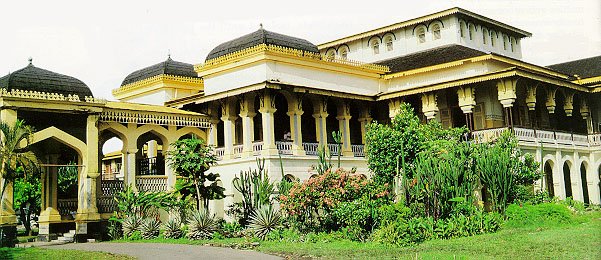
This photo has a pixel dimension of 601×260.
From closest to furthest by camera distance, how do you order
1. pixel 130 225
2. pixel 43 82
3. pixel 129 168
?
pixel 130 225
pixel 43 82
pixel 129 168

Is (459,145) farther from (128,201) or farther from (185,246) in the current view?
(128,201)

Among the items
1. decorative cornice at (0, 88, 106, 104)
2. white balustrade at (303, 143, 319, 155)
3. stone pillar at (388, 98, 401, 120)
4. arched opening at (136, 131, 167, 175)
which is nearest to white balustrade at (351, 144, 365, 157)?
stone pillar at (388, 98, 401, 120)

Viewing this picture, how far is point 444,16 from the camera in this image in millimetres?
30609

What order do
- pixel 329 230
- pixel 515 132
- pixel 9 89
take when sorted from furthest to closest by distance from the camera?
pixel 515 132 → pixel 9 89 → pixel 329 230

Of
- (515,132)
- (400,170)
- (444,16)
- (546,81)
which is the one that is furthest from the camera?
(444,16)

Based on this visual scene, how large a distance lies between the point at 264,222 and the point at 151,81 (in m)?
14.6

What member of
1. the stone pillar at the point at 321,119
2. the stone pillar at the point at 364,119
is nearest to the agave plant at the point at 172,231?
the stone pillar at the point at 321,119

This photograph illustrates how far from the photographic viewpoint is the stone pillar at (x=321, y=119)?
24.8 m

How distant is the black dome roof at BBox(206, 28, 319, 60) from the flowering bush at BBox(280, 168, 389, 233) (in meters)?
8.11

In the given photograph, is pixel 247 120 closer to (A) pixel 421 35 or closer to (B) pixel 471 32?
(A) pixel 421 35

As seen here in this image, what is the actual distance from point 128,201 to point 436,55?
52.8ft

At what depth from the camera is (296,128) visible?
77.5 feet

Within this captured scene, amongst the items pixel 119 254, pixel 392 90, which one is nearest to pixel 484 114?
pixel 392 90

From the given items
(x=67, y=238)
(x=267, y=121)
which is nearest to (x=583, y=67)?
(x=267, y=121)
